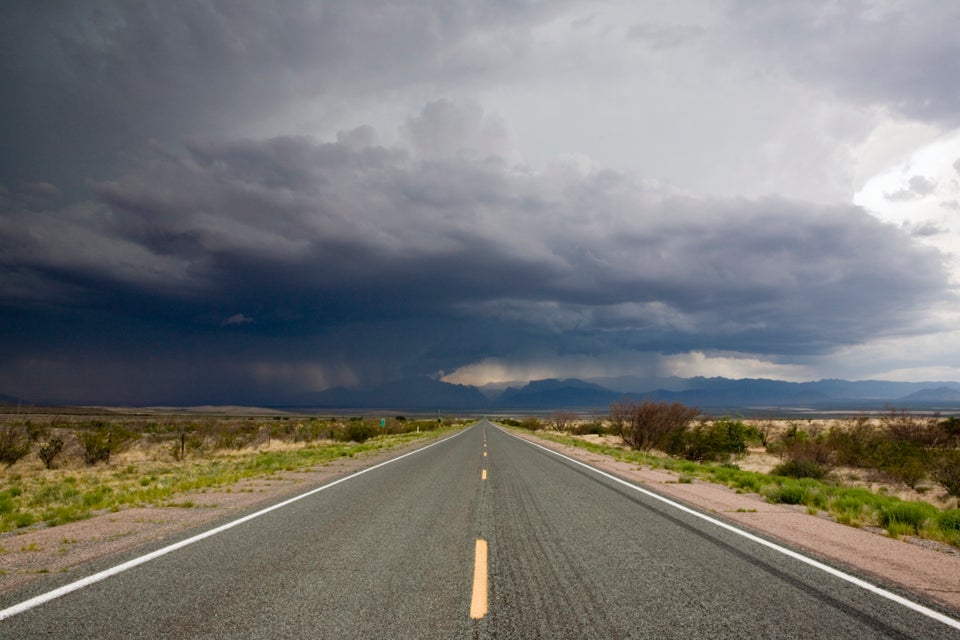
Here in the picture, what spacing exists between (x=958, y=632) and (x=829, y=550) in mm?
3149

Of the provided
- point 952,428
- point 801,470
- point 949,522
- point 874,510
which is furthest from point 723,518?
point 952,428

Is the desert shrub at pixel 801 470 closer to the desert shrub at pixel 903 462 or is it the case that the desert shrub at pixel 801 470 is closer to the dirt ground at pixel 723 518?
the desert shrub at pixel 903 462

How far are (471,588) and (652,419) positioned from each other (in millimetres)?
36351

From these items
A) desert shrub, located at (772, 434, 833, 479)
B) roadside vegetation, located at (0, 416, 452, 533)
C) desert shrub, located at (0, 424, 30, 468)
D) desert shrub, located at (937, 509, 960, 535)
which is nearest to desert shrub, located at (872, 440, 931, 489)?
desert shrub, located at (772, 434, 833, 479)

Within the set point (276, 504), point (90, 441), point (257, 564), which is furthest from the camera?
point (90, 441)

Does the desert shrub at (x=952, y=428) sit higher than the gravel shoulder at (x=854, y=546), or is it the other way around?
the gravel shoulder at (x=854, y=546)

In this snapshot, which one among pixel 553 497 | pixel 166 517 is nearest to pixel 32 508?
pixel 166 517

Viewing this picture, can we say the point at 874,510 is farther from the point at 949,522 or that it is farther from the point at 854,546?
the point at 854,546

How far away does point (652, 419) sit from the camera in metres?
38.9

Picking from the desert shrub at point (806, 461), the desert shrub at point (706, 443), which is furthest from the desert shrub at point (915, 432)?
the desert shrub at point (706, 443)

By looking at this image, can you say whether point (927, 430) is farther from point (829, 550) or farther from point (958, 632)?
point (958, 632)

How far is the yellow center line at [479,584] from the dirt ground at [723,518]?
4.39 m

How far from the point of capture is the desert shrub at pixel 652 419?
38.3 metres

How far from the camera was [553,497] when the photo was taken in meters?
11.7
